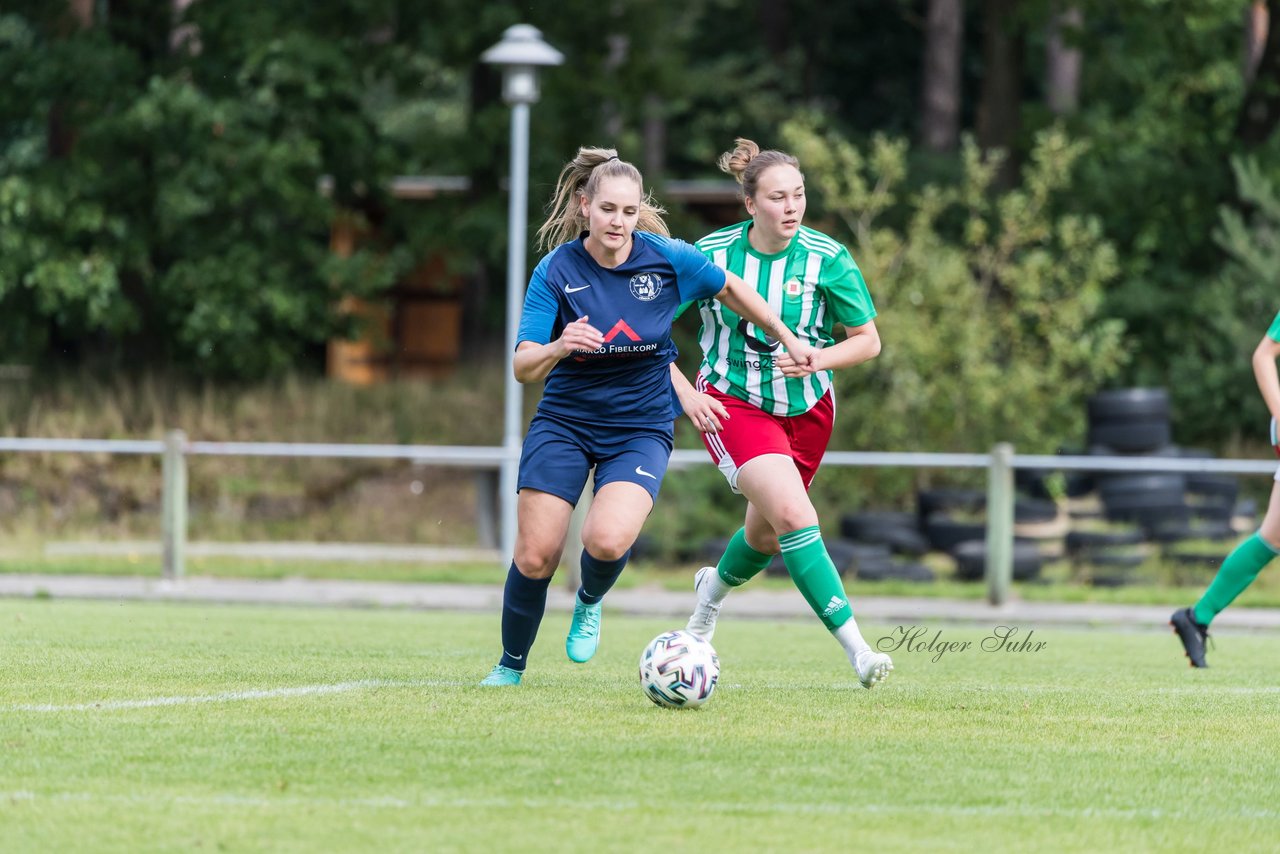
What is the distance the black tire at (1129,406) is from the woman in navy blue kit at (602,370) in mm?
11135

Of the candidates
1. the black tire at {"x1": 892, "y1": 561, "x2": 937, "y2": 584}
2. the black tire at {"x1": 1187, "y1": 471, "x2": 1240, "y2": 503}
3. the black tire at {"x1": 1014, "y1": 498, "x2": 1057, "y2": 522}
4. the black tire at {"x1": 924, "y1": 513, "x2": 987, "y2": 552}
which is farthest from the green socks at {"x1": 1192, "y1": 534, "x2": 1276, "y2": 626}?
the black tire at {"x1": 1187, "y1": 471, "x2": 1240, "y2": 503}

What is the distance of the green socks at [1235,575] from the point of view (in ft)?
26.9

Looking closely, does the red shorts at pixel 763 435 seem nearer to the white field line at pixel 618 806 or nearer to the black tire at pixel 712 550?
the white field line at pixel 618 806

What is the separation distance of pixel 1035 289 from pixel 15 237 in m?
11.3

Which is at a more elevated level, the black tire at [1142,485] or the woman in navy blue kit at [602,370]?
the woman in navy blue kit at [602,370]

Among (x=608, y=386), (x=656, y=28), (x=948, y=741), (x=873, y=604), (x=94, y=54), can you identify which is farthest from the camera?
(x=656, y=28)

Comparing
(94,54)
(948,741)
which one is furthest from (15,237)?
(948,741)

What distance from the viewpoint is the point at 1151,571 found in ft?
49.7

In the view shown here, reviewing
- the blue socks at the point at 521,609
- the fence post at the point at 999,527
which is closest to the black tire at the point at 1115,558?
the fence post at the point at 999,527

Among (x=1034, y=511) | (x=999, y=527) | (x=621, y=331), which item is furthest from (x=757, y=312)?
(x=1034, y=511)

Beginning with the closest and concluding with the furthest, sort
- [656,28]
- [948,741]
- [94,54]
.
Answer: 1. [948,741]
2. [94,54]
3. [656,28]

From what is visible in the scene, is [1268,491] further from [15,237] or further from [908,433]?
[15,237]

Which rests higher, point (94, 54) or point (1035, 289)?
point (94, 54)

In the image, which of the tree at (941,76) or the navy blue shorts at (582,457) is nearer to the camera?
the navy blue shorts at (582,457)
